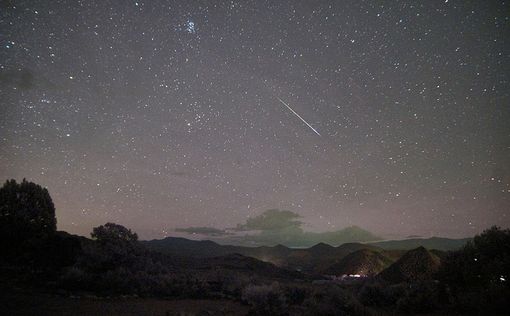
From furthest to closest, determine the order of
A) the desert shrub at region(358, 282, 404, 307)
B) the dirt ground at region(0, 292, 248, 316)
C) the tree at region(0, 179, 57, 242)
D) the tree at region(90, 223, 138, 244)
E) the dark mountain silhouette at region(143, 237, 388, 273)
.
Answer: the dark mountain silhouette at region(143, 237, 388, 273) < the tree at region(0, 179, 57, 242) < the tree at region(90, 223, 138, 244) < the desert shrub at region(358, 282, 404, 307) < the dirt ground at region(0, 292, 248, 316)

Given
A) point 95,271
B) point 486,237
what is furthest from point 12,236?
point 486,237

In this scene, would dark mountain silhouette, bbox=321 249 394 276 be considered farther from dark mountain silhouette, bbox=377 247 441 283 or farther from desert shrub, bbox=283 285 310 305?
desert shrub, bbox=283 285 310 305

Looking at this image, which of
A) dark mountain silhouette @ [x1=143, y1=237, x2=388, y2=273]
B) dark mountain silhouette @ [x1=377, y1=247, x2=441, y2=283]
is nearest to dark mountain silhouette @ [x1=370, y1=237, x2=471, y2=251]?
dark mountain silhouette @ [x1=143, y1=237, x2=388, y2=273]

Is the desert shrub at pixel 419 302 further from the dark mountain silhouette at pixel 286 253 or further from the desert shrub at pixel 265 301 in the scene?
the dark mountain silhouette at pixel 286 253

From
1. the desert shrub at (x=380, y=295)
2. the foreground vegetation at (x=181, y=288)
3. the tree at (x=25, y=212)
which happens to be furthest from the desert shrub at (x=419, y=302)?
the tree at (x=25, y=212)

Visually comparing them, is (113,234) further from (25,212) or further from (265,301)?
(265,301)

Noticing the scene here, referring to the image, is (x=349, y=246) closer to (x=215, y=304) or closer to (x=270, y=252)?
(x=270, y=252)
